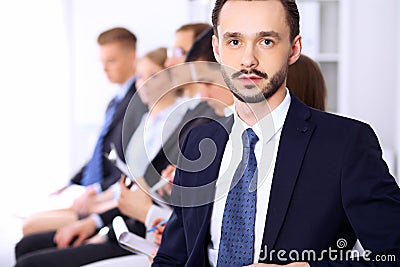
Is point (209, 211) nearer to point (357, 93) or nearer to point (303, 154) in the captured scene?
point (303, 154)

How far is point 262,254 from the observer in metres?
1.24

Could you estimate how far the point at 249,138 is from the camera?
130 centimetres

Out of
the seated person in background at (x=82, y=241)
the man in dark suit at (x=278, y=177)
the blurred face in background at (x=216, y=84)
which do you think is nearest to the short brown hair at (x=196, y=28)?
the seated person in background at (x=82, y=241)

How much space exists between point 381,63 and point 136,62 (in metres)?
1.43

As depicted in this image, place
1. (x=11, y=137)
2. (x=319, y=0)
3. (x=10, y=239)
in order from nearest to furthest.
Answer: (x=10, y=239) < (x=11, y=137) < (x=319, y=0)

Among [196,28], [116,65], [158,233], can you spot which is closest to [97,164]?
[116,65]

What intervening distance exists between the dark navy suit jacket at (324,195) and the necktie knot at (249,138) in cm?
5

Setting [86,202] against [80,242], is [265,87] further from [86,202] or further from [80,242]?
[86,202]

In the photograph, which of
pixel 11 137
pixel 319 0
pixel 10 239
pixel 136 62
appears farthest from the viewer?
pixel 319 0

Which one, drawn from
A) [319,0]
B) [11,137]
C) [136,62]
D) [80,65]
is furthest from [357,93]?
[11,137]

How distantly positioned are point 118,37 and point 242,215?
2.50 metres

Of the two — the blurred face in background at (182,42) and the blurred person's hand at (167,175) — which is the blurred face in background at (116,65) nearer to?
the blurred face in background at (182,42)

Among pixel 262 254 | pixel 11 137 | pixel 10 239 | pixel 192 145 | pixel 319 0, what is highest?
pixel 319 0

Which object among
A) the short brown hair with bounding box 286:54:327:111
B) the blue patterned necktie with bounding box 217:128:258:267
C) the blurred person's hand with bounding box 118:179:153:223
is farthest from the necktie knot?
the blurred person's hand with bounding box 118:179:153:223
